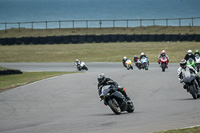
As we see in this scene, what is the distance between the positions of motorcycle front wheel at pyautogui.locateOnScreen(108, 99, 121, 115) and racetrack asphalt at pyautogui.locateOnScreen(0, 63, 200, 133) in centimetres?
19

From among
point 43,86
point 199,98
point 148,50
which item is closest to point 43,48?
point 148,50

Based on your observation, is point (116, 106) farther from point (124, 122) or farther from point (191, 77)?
point (191, 77)

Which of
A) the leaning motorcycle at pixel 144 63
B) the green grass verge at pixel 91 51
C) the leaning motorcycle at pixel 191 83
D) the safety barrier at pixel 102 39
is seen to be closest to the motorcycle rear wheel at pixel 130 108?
the leaning motorcycle at pixel 191 83

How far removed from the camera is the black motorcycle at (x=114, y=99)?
1044 centimetres

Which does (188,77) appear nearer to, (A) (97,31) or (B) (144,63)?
(B) (144,63)

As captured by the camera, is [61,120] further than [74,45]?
No

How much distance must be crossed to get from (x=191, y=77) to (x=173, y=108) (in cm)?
234

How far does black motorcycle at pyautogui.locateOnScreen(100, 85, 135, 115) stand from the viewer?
411 inches

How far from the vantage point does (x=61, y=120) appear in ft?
32.7

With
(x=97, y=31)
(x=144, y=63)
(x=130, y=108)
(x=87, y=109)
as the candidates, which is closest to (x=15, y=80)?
(x=144, y=63)

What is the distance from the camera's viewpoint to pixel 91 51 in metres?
45.1

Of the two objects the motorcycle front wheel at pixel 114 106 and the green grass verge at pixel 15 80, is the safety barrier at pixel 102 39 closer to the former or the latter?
the green grass verge at pixel 15 80

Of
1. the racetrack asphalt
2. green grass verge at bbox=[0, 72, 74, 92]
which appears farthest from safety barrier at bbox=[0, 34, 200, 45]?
the racetrack asphalt

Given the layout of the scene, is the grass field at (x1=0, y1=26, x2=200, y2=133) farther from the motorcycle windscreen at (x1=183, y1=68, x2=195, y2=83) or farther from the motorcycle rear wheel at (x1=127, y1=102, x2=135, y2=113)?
the motorcycle rear wheel at (x1=127, y1=102, x2=135, y2=113)
